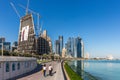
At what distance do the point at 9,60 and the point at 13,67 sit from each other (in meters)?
2.55

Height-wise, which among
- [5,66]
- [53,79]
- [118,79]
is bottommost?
[118,79]

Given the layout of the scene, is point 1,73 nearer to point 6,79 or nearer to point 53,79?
point 6,79

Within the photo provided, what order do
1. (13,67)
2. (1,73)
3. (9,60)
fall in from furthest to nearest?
(13,67) < (9,60) < (1,73)

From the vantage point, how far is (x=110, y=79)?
196ft

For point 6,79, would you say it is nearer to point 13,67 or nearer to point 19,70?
point 13,67

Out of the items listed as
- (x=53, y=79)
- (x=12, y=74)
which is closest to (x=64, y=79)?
(x=53, y=79)

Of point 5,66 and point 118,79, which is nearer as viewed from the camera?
point 5,66

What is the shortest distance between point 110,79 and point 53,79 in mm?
32563

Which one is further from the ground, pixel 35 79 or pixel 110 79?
pixel 35 79

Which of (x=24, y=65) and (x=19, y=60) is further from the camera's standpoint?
(x=24, y=65)

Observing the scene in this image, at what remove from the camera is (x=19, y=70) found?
37.1 metres

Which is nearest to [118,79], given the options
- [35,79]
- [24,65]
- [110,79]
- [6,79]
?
[110,79]

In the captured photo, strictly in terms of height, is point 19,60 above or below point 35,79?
above

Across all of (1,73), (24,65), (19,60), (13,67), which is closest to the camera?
(1,73)
